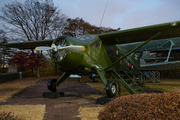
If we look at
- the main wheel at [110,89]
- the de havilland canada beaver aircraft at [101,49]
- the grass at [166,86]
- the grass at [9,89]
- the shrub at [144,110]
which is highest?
the de havilland canada beaver aircraft at [101,49]

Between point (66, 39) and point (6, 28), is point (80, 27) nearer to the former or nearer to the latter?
point (6, 28)

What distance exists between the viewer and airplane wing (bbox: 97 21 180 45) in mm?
6270

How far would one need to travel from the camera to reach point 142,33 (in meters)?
7.15

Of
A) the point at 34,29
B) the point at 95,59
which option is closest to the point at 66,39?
the point at 95,59

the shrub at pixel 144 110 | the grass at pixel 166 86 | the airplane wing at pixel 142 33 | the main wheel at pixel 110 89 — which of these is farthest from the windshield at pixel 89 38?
the grass at pixel 166 86

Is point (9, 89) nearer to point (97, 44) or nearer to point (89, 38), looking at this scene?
point (89, 38)

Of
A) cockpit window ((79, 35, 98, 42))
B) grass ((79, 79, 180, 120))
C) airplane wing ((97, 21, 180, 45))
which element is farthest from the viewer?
cockpit window ((79, 35, 98, 42))

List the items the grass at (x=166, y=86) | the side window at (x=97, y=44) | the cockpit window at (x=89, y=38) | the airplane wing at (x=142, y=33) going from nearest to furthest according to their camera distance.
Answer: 1. the airplane wing at (x=142, y=33)
2. the cockpit window at (x=89, y=38)
3. the side window at (x=97, y=44)
4. the grass at (x=166, y=86)

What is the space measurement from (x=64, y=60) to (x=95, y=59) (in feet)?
6.39

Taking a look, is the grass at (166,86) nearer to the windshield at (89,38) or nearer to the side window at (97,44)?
the side window at (97,44)

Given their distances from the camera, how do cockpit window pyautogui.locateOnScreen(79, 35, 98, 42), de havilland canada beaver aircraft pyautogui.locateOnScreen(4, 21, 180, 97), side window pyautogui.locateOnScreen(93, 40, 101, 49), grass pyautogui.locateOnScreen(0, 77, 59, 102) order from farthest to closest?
1. grass pyautogui.locateOnScreen(0, 77, 59, 102)
2. side window pyautogui.locateOnScreen(93, 40, 101, 49)
3. cockpit window pyautogui.locateOnScreen(79, 35, 98, 42)
4. de havilland canada beaver aircraft pyautogui.locateOnScreen(4, 21, 180, 97)

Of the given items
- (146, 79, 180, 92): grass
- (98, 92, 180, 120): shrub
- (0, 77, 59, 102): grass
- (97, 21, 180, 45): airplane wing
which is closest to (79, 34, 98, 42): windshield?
(97, 21, 180, 45): airplane wing

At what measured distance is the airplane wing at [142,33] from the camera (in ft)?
20.6

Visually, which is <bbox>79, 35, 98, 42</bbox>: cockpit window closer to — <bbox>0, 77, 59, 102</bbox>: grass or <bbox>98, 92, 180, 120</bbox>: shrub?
<bbox>98, 92, 180, 120</bbox>: shrub
